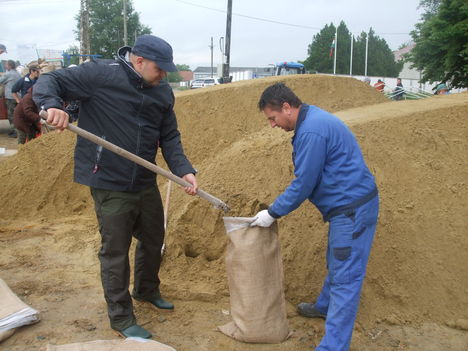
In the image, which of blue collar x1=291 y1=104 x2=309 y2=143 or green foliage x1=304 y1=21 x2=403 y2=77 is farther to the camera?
green foliage x1=304 y1=21 x2=403 y2=77

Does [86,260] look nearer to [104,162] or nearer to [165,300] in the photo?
[165,300]

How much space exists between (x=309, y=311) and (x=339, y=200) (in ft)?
3.66

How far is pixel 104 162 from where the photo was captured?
9.13 ft

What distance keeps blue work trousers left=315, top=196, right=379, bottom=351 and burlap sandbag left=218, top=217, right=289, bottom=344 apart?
42cm

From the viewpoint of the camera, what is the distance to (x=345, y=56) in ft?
174

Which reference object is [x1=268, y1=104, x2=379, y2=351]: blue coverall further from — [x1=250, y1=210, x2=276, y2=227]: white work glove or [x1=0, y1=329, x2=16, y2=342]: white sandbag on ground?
[x1=0, y1=329, x2=16, y2=342]: white sandbag on ground

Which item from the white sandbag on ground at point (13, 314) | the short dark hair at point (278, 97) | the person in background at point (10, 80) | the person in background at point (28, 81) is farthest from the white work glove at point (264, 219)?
the person in background at point (10, 80)

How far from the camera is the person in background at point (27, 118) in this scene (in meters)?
7.24

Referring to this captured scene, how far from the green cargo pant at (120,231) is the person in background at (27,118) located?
494 cm

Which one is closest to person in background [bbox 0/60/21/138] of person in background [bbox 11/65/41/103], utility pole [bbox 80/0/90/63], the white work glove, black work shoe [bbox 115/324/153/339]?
person in background [bbox 11/65/41/103]

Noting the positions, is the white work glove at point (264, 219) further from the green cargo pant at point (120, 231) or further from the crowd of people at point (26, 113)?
the crowd of people at point (26, 113)

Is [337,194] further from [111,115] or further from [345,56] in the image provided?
[345,56]

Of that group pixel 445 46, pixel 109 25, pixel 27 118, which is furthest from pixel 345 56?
pixel 27 118

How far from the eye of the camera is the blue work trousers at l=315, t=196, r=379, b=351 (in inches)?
104
